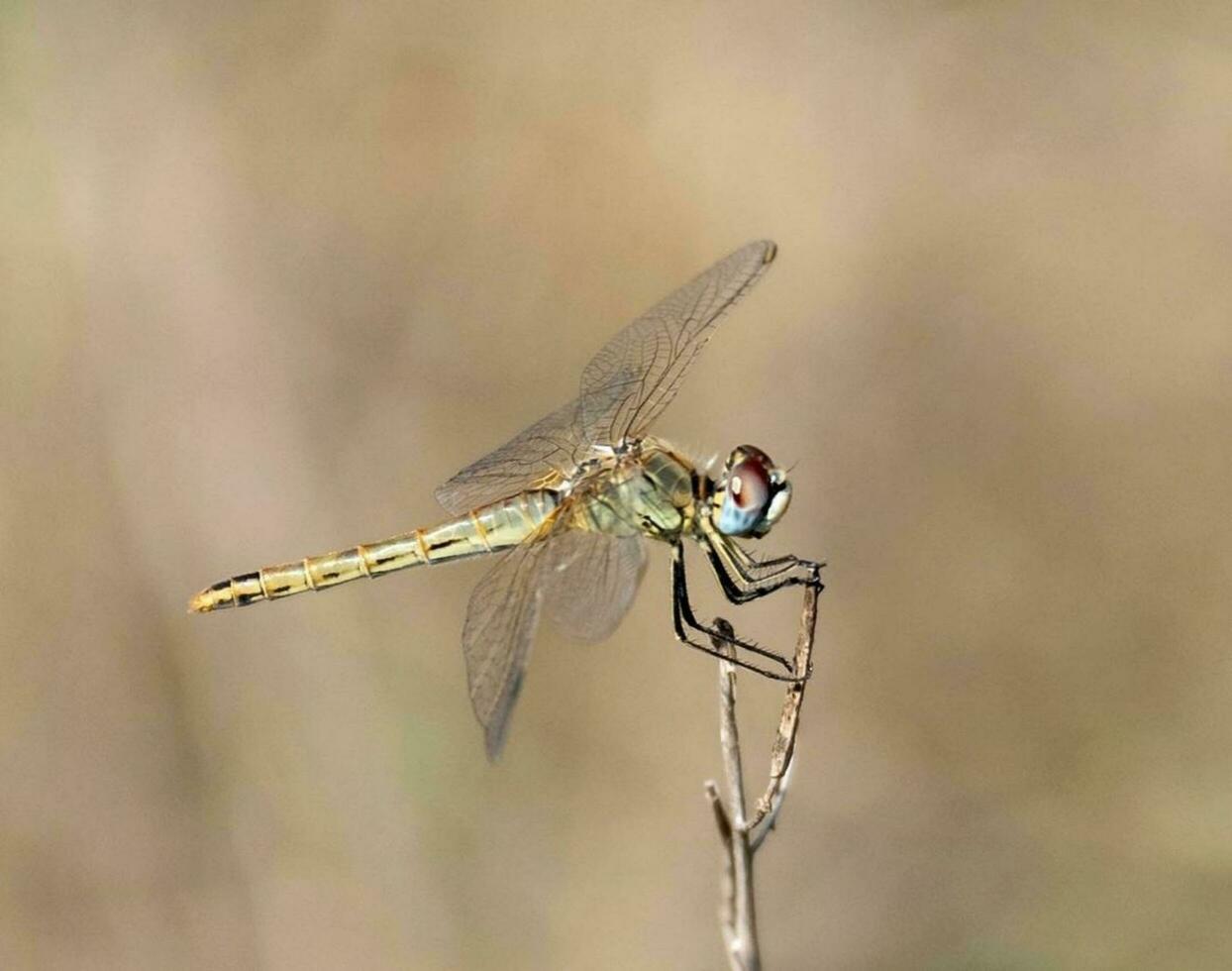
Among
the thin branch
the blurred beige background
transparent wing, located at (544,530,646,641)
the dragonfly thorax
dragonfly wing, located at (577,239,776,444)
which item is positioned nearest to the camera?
the thin branch

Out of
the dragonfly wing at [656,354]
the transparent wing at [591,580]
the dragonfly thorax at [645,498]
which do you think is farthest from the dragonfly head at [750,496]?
the dragonfly wing at [656,354]

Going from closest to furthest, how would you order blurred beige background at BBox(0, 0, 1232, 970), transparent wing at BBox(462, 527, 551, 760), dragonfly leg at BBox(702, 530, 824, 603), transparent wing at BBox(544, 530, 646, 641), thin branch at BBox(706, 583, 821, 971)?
thin branch at BBox(706, 583, 821, 971)
transparent wing at BBox(462, 527, 551, 760)
transparent wing at BBox(544, 530, 646, 641)
dragonfly leg at BBox(702, 530, 824, 603)
blurred beige background at BBox(0, 0, 1232, 970)

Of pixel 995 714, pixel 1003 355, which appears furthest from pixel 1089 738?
pixel 1003 355

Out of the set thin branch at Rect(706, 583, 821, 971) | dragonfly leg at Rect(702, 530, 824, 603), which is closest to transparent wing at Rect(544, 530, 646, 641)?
dragonfly leg at Rect(702, 530, 824, 603)

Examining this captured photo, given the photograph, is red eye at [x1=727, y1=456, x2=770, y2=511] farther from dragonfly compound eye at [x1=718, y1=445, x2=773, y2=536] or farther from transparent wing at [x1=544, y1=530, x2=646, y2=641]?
transparent wing at [x1=544, y1=530, x2=646, y2=641]

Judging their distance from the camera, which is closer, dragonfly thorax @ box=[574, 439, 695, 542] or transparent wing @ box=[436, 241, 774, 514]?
dragonfly thorax @ box=[574, 439, 695, 542]

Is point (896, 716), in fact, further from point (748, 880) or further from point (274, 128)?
point (274, 128)

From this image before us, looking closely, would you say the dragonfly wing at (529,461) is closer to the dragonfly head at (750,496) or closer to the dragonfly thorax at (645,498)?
the dragonfly thorax at (645,498)
